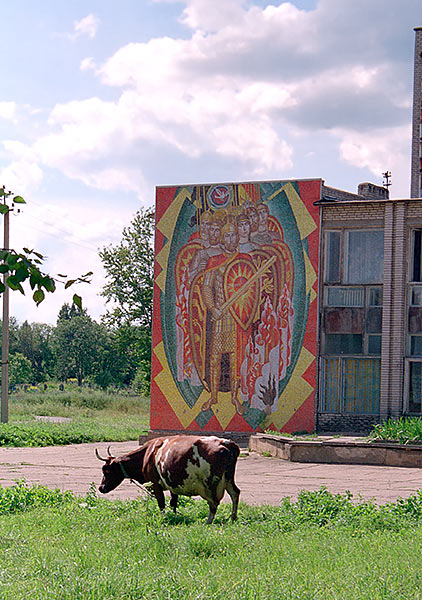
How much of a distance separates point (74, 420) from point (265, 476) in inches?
904

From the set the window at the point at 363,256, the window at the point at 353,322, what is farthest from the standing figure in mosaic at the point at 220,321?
the window at the point at 363,256

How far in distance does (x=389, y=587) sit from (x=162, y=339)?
74.6 feet

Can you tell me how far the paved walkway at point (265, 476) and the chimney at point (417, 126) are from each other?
26003mm

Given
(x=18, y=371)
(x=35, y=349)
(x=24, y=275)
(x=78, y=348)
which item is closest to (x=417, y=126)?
(x=24, y=275)

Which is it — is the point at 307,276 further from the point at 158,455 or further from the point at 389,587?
the point at 389,587

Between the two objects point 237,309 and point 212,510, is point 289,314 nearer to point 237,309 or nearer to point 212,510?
point 237,309

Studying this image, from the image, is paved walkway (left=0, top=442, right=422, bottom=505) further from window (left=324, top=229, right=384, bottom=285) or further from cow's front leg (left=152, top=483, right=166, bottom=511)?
window (left=324, top=229, right=384, bottom=285)

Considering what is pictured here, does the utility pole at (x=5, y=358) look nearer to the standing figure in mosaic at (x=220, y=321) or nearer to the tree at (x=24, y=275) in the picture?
the standing figure in mosaic at (x=220, y=321)

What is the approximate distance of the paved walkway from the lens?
15281 mm

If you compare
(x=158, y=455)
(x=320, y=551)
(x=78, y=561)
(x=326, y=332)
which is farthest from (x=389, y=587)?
(x=326, y=332)

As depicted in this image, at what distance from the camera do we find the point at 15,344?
113 m

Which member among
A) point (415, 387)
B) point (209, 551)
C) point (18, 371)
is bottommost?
point (18, 371)

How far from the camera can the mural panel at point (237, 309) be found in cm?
2831

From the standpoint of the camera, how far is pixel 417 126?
46938 mm
